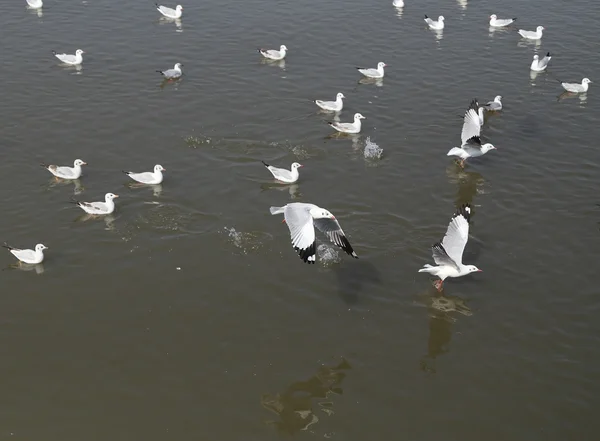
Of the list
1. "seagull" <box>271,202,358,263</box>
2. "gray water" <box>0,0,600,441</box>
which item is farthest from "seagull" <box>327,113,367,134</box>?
"seagull" <box>271,202,358,263</box>

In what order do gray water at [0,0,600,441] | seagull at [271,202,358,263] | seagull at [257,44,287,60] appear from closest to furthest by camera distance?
gray water at [0,0,600,441] < seagull at [271,202,358,263] < seagull at [257,44,287,60]

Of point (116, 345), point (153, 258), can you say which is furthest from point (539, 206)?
point (116, 345)

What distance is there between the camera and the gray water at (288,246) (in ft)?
44.0

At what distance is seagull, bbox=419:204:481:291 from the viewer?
16.2 metres

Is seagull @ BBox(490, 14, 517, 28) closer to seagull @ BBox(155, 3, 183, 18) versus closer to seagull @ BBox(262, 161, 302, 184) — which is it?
seagull @ BBox(155, 3, 183, 18)

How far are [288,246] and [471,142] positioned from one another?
6928mm

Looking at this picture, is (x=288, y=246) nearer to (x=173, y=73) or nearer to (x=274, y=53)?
(x=173, y=73)

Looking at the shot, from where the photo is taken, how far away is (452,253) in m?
16.6

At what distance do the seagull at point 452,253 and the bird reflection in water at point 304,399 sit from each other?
136 inches

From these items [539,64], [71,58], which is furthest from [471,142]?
[71,58]

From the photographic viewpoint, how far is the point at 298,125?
23.8m

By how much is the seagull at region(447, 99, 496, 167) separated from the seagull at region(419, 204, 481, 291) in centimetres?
466

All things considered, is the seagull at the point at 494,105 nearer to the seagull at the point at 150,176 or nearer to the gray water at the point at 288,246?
the gray water at the point at 288,246

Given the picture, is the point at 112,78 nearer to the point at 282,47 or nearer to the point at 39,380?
the point at 282,47
